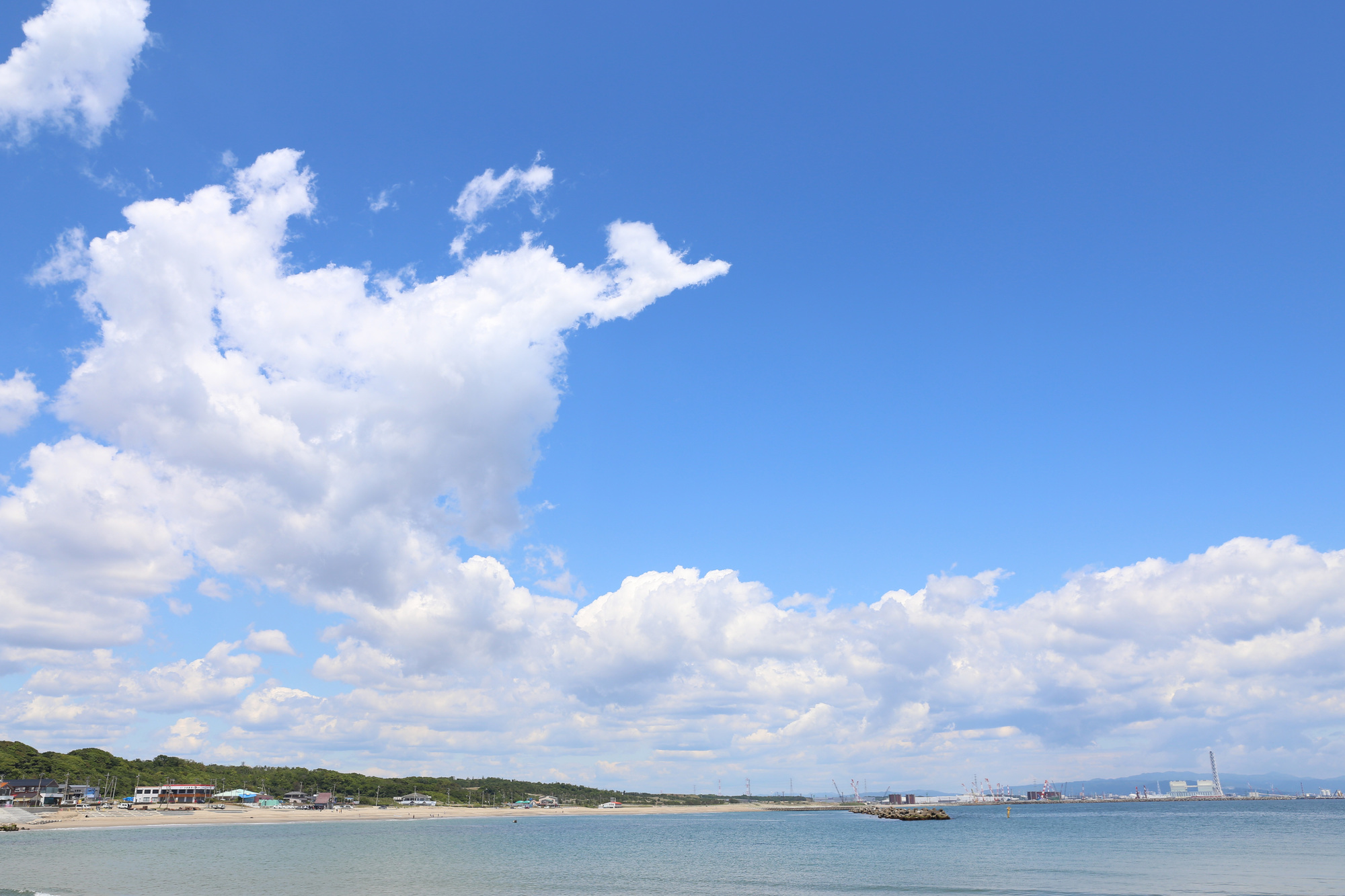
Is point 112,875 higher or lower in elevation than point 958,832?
higher

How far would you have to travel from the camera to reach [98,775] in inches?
6614

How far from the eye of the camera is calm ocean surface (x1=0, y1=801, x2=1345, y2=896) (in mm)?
52469

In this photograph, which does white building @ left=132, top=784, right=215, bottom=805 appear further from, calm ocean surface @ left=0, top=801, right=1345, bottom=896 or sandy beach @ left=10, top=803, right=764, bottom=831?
calm ocean surface @ left=0, top=801, right=1345, bottom=896

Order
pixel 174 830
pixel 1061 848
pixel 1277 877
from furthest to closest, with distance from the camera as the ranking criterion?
pixel 174 830, pixel 1061 848, pixel 1277 877

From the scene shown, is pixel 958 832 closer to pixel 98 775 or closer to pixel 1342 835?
pixel 1342 835

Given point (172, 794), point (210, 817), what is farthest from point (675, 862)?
point (172, 794)

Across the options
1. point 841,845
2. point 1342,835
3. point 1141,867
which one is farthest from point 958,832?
point 1141,867

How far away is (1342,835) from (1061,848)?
44.7 metres

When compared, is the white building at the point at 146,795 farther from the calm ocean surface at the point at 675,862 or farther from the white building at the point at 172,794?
the calm ocean surface at the point at 675,862

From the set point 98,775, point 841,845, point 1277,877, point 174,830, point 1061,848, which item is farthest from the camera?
point 98,775

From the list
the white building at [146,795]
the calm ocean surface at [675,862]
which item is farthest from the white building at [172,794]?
the calm ocean surface at [675,862]

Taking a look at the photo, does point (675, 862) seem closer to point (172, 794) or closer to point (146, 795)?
point (172, 794)

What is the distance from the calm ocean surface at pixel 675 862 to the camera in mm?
52469

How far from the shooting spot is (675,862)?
76.2 metres
